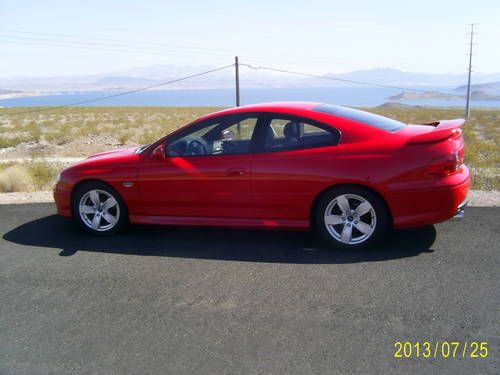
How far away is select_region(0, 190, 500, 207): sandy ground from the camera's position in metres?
6.83

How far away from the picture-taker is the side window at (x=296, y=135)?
16.8 feet

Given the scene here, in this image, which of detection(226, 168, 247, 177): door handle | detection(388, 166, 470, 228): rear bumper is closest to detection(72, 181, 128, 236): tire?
detection(226, 168, 247, 177): door handle

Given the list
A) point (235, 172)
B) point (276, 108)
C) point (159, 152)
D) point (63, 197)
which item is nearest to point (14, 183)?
point (63, 197)

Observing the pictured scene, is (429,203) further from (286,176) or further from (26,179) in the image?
(26,179)

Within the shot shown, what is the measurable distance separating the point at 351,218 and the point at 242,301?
5.16 feet

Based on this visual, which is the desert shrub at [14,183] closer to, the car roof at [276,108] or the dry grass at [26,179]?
the dry grass at [26,179]

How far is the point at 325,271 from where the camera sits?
15.1 feet

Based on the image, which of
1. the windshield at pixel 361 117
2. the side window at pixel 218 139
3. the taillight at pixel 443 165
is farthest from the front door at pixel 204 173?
the taillight at pixel 443 165

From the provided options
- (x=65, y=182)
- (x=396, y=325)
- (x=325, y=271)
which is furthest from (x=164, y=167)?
(x=396, y=325)

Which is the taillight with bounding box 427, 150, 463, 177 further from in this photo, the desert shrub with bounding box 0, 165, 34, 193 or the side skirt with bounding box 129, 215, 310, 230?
the desert shrub with bounding box 0, 165, 34, 193

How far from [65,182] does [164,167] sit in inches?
54.5
